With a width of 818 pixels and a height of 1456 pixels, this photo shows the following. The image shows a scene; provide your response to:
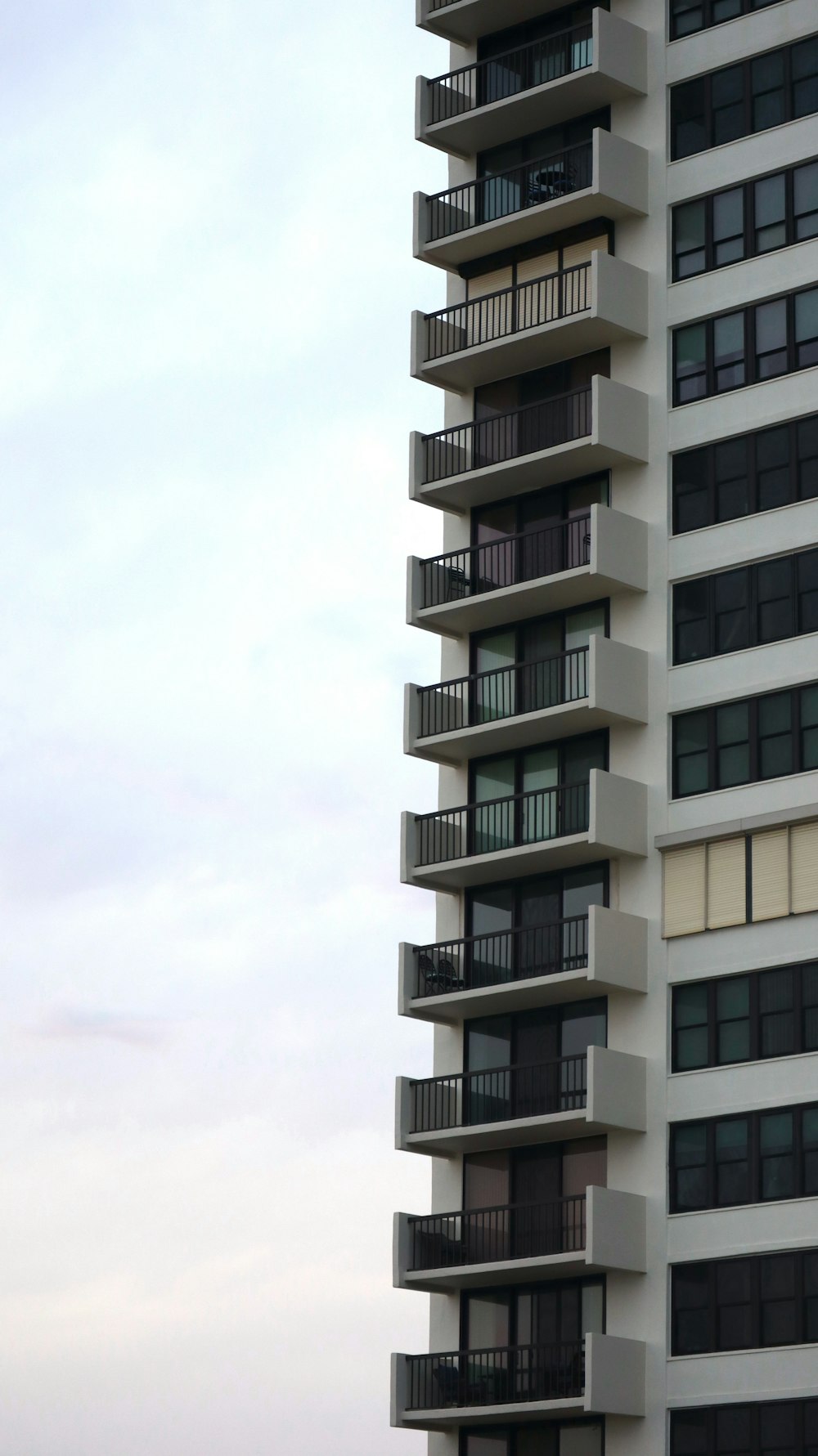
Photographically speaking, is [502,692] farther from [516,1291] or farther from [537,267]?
[516,1291]

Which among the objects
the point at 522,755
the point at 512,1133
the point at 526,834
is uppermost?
the point at 522,755

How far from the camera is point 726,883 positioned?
165 ft

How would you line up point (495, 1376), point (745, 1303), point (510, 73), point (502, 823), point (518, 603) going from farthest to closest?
1. point (510, 73)
2. point (518, 603)
3. point (502, 823)
4. point (495, 1376)
5. point (745, 1303)

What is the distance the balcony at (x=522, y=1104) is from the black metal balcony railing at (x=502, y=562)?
36.8ft

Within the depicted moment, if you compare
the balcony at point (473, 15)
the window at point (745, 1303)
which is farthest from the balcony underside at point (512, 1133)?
the balcony at point (473, 15)

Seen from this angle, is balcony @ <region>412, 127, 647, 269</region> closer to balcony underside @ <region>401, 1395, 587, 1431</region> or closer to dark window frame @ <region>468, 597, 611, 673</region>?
dark window frame @ <region>468, 597, 611, 673</region>

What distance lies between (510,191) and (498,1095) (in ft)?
72.9

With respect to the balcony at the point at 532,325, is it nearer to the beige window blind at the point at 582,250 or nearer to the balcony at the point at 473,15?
the beige window blind at the point at 582,250

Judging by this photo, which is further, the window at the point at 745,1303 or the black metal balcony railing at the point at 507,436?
the black metal balcony railing at the point at 507,436

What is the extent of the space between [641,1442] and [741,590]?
58.3 ft

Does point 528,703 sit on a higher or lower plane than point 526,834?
higher

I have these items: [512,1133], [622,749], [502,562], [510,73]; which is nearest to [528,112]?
[510,73]

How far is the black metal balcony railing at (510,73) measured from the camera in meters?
58.7

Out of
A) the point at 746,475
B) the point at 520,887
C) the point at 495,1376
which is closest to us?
the point at 495,1376
